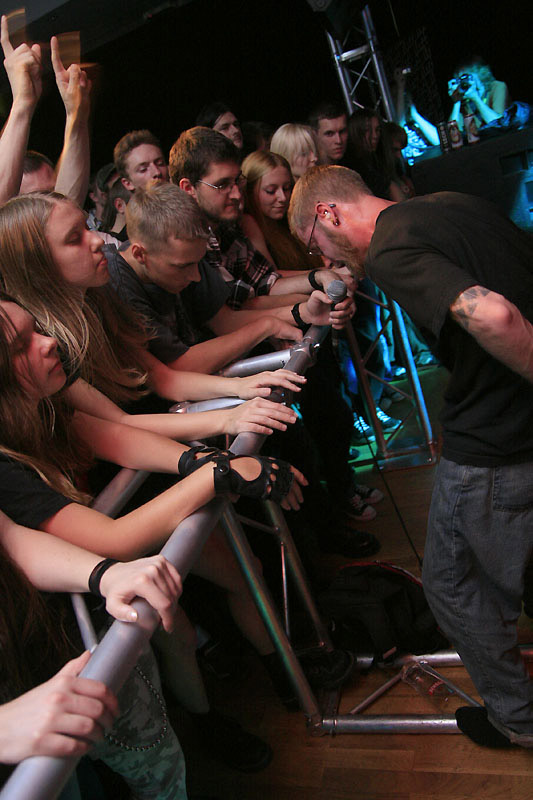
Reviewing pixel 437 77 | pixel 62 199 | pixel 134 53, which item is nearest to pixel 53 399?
pixel 62 199

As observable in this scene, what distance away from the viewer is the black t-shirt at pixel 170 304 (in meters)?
1.87

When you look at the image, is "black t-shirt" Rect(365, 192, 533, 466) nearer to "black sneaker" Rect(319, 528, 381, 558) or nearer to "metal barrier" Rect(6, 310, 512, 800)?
"metal barrier" Rect(6, 310, 512, 800)

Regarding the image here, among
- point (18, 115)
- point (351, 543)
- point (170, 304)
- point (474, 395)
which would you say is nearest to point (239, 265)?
point (170, 304)

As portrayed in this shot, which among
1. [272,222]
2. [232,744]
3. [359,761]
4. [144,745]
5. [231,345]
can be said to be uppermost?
[272,222]

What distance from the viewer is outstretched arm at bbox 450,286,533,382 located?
1051 mm

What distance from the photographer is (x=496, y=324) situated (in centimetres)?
105

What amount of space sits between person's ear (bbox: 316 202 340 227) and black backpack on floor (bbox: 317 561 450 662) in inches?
45.5

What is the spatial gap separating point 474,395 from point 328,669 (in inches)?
40.0

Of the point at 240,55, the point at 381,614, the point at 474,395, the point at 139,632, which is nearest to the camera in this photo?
the point at 139,632

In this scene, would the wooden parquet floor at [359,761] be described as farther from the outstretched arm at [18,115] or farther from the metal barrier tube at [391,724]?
the outstretched arm at [18,115]

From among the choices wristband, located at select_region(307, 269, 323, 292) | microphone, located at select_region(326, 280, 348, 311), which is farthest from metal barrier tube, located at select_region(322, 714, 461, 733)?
wristband, located at select_region(307, 269, 323, 292)

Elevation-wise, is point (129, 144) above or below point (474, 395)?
above

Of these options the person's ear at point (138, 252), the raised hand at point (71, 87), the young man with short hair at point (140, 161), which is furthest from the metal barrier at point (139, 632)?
the young man with short hair at point (140, 161)

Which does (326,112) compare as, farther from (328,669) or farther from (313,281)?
(328,669)
